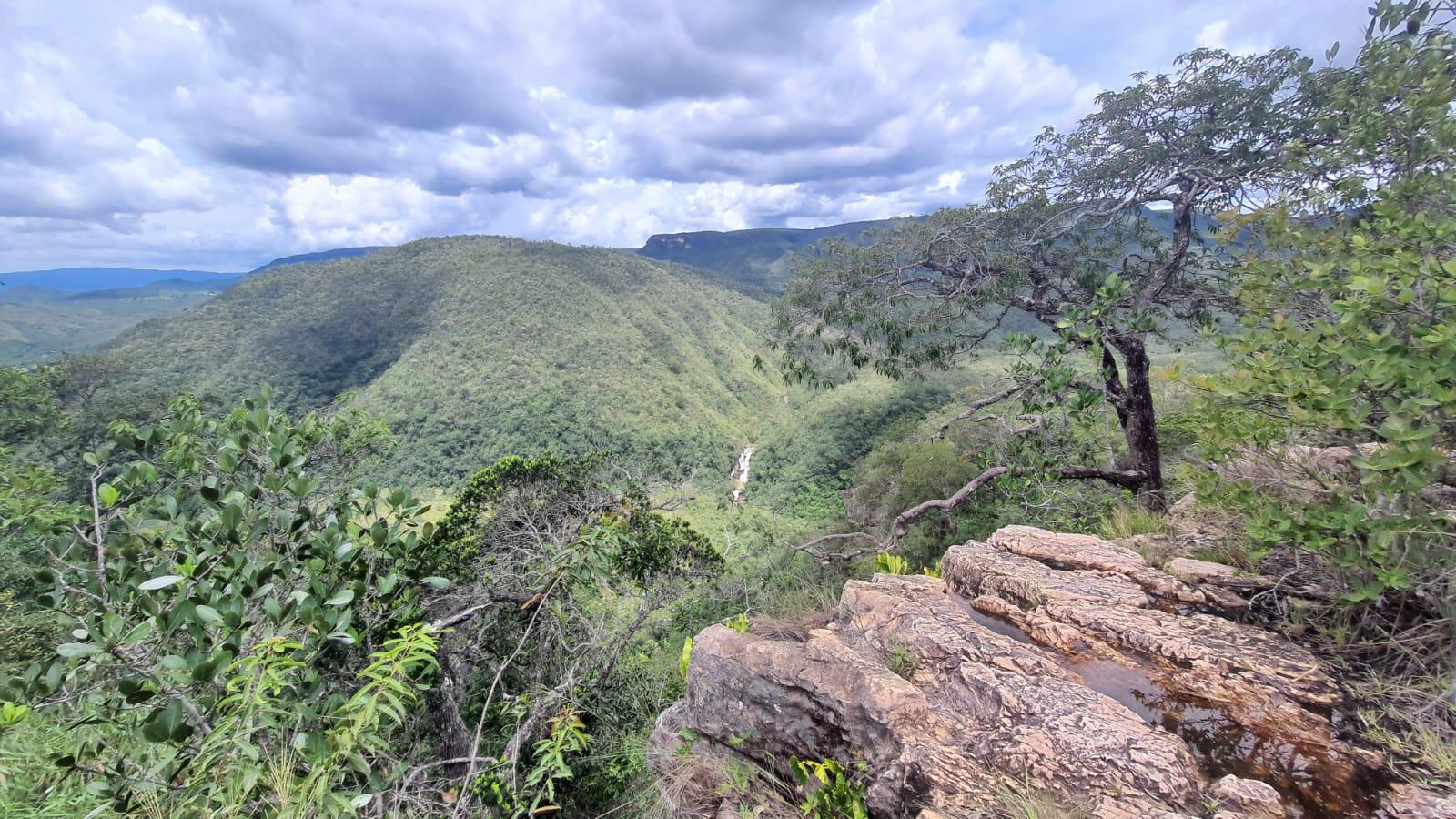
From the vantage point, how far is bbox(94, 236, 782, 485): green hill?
50.2 m

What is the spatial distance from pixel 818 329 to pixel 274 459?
5.36m

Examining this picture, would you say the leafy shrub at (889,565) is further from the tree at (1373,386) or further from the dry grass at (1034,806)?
the dry grass at (1034,806)

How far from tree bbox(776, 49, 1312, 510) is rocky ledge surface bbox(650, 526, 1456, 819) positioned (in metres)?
1.93

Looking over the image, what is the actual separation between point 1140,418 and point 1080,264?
220cm

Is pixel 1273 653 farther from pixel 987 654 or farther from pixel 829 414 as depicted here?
pixel 829 414

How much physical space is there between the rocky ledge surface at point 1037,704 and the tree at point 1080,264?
1.93 meters

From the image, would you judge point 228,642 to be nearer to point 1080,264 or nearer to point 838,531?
point 1080,264

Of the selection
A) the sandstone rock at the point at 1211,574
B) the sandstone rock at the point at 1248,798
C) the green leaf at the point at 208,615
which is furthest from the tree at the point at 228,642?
the sandstone rock at the point at 1211,574

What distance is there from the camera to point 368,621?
2.69m

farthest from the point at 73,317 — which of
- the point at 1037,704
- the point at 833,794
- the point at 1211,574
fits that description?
the point at 1211,574

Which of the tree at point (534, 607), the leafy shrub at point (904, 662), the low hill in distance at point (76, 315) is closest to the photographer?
the leafy shrub at point (904, 662)

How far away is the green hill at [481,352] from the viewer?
1975 inches

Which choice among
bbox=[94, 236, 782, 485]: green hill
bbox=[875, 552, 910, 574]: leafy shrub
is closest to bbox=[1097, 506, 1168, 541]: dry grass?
bbox=[875, 552, 910, 574]: leafy shrub

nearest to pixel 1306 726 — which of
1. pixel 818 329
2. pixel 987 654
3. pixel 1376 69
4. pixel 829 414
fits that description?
pixel 987 654
